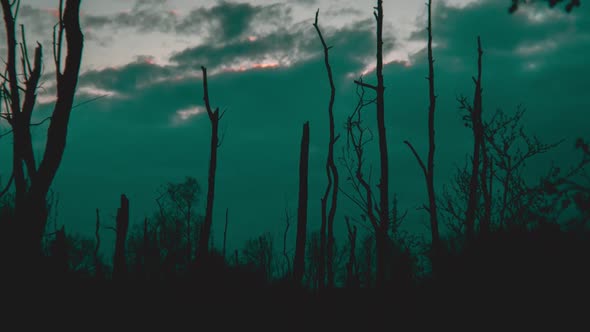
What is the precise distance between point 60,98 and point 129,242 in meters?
28.7

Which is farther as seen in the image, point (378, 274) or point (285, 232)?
point (285, 232)

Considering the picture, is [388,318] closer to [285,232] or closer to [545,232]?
[545,232]

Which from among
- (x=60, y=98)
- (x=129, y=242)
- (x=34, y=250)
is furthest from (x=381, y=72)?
(x=129, y=242)

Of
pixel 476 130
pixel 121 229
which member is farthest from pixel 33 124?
pixel 476 130

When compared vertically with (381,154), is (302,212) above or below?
below

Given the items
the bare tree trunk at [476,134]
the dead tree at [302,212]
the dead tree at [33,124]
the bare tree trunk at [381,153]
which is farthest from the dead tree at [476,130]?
the dead tree at [33,124]

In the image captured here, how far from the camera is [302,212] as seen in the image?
17266 mm

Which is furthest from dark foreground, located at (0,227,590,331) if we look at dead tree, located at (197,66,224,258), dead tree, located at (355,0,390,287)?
dead tree, located at (197,66,224,258)

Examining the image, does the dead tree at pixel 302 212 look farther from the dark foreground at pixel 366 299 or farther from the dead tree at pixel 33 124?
the dead tree at pixel 33 124

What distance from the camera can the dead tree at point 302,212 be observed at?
16.1 meters

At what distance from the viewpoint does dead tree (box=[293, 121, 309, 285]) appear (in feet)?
52.9

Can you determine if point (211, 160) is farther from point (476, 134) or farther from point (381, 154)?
point (476, 134)

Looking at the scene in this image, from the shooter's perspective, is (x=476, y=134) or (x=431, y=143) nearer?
(x=431, y=143)

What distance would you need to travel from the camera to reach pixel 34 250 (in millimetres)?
8117
